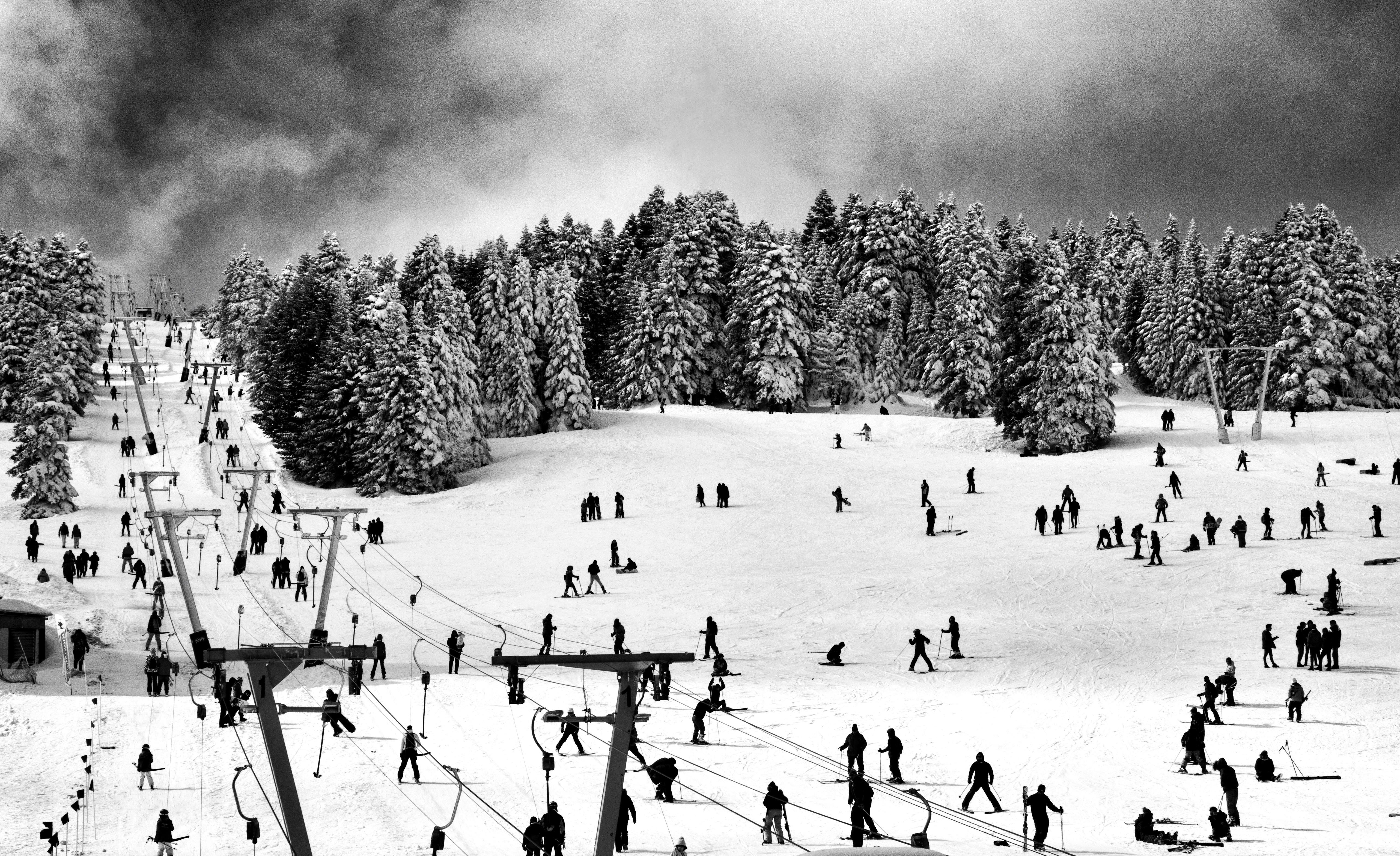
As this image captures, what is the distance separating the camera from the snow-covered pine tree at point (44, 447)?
5094 cm

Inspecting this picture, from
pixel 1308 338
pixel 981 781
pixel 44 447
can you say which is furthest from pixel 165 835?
pixel 1308 338

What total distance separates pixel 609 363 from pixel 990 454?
30.3 m

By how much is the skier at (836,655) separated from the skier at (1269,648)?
8.94 metres

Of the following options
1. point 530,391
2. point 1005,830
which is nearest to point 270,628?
point 1005,830

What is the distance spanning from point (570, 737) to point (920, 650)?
27.7ft

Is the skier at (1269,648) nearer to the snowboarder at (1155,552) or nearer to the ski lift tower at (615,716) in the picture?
the snowboarder at (1155,552)

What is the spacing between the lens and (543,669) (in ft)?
104

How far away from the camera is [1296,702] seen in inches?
958

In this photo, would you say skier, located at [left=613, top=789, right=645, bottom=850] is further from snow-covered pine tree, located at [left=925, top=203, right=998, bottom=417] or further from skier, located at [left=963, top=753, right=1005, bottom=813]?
snow-covered pine tree, located at [left=925, top=203, right=998, bottom=417]

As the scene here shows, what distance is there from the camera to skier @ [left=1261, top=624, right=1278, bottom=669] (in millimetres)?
27984

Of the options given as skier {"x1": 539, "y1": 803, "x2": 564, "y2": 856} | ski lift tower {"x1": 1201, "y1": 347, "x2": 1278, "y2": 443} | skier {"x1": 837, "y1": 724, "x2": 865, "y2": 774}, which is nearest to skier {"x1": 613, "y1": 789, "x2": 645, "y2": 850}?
skier {"x1": 539, "y1": 803, "x2": 564, "y2": 856}

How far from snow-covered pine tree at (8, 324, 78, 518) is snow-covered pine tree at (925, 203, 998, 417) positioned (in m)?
43.8

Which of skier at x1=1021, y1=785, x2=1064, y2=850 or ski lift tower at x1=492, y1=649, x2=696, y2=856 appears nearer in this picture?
ski lift tower at x1=492, y1=649, x2=696, y2=856

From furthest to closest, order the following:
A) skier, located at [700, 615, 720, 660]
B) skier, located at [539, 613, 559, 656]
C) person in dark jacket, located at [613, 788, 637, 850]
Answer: skier, located at [700, 615, 720, 660] < skier, located at [539, 613, 559, 656] < person in dark jacket, located at [613, 788, 637, 850]
